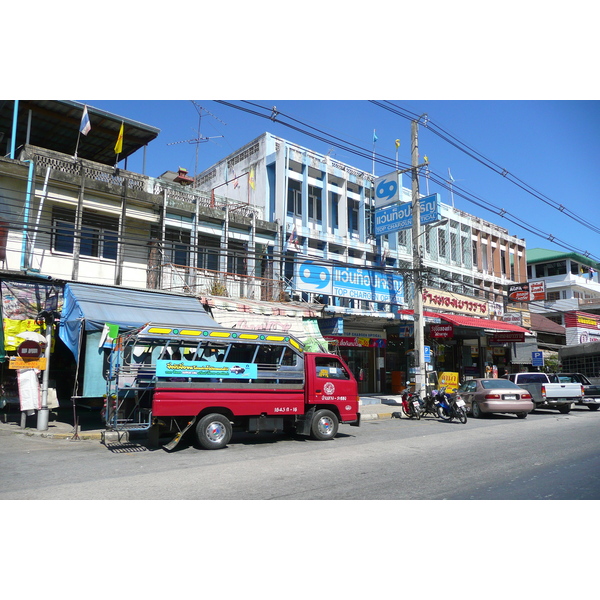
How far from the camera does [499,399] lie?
695 inches

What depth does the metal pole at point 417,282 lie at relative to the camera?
20.2m

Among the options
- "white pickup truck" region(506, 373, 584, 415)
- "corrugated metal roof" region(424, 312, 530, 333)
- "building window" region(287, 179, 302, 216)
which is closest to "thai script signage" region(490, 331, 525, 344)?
"corrugated metal roof" region(424, 312, 530, 333)

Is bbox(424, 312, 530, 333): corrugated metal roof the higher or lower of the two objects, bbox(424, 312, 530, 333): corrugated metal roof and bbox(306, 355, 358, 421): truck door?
the higher

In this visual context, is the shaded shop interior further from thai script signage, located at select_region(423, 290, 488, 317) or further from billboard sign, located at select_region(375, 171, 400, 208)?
billboard sign, located at select_region(375, 171, 400, 208)

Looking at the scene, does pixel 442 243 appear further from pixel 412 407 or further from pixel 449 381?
pixel 412 407

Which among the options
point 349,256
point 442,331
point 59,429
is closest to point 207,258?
point 349,256

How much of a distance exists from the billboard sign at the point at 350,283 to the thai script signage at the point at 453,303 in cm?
257

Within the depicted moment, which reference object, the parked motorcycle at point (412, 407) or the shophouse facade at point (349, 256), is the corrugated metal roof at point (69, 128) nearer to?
the shophouse facade at point (349, 256)

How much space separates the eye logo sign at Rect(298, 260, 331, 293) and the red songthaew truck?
8.00 metres

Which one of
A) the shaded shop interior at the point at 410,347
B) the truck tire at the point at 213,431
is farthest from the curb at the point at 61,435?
the shaded shop interior at the point at 410,347

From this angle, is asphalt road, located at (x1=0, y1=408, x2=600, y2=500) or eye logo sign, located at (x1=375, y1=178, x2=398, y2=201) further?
eye logo sign, located at (x1=375, y1=178, x2=398, y2=201)

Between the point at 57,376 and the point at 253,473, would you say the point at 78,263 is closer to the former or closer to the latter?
the point at 57,376

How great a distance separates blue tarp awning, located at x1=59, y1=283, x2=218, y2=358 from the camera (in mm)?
13328

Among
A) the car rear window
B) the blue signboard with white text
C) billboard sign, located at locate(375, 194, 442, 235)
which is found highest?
billboard sign, located at locate(375, 194, 442, 235)
